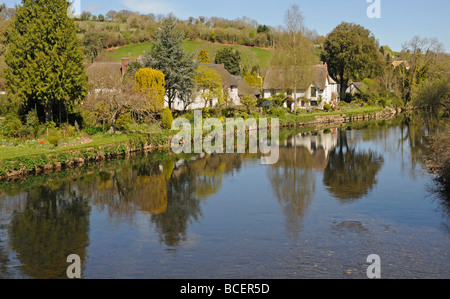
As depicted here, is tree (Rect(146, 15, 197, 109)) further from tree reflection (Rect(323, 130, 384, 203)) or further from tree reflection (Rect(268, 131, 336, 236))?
tree reflection (Rect(323, 130, 384, 203))

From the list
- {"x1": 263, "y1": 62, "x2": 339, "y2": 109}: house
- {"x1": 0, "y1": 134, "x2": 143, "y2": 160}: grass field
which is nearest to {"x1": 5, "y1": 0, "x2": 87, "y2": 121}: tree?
{"x1": 0, "y1": 134, "x2": 143, "y2": 160}: grass field

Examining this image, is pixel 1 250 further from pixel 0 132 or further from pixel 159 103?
pixel 159 103

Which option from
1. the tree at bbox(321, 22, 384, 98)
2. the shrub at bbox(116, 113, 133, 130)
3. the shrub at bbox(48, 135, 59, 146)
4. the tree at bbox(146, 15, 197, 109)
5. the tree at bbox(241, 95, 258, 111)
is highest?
the tree at bbox(321, 22, 384, 98)

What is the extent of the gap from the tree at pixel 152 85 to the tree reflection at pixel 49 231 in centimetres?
1502

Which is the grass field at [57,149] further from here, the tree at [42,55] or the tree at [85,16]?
Answer: the tree at [85,16]

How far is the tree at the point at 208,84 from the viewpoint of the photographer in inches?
1779

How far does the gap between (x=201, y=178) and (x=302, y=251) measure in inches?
431

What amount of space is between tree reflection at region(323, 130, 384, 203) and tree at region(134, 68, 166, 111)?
45.5 feet

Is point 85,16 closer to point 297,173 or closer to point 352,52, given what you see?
point 352,52

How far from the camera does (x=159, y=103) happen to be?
35531 millimetres

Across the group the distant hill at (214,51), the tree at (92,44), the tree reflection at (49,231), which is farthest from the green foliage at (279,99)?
the tree reflection at (49,231)

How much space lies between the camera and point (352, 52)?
2621 inches

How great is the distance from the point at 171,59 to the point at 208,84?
6.71 metres

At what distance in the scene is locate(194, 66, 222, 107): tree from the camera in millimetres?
45188
